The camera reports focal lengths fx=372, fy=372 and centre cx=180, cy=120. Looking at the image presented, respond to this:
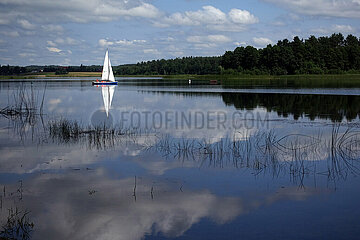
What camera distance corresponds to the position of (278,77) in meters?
116

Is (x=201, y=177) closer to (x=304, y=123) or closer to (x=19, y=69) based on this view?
(x=304, y=123)

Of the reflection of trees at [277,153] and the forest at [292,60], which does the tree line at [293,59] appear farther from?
the reflection of trees at [277,153]

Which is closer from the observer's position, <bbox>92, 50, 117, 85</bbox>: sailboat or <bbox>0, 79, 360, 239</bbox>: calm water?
<bbox>0, 79, 360, 239</bbox>: calm water

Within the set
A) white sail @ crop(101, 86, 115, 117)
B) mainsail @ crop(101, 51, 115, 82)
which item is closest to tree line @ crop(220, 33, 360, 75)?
mainsail @ crop(101, 51, 115, 82)

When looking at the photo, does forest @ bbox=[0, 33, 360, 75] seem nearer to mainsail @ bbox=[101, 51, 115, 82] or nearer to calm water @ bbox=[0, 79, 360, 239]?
mainsail @ bbox=[101, 51, 115, 82]

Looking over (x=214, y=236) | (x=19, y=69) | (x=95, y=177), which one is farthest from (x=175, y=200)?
(x=19, y=69)

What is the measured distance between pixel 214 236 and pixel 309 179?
488cm

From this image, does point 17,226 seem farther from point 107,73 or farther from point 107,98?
point 107,73

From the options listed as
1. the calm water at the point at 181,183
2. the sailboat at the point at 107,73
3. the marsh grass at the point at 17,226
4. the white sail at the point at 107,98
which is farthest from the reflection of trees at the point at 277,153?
the sailboat at the point at 107,73

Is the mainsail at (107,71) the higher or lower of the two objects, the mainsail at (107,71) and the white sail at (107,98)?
the higher

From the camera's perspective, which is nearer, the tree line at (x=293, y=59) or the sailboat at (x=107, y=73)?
the sailboat at (x=107, y=73)

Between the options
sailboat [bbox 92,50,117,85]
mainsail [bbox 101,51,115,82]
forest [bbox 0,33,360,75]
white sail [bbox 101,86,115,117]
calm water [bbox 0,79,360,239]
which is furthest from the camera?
forest [bbox 0,33,360,75]

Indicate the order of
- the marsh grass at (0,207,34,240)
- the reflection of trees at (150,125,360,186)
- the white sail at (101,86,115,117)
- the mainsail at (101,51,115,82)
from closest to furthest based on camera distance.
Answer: the marsh grass at (0,207,34,240) < the reflection of trees at (150,125,360,186) < the white sail at (101,86,115,117) < the mainsail at (101,51,115,82)

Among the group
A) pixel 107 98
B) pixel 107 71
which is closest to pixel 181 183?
pixel 107 98
